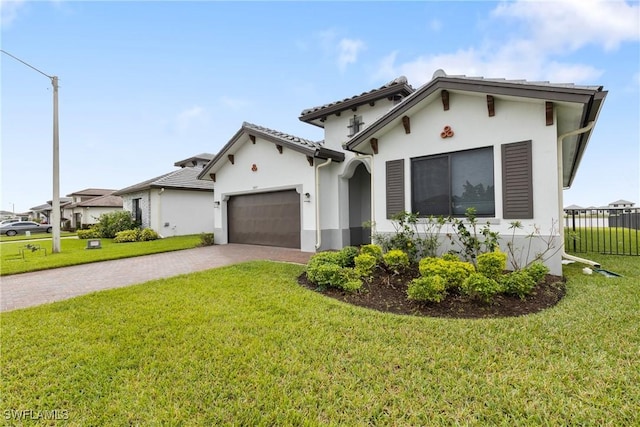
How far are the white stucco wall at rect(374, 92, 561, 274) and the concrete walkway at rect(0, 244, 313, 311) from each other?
438 centimetres

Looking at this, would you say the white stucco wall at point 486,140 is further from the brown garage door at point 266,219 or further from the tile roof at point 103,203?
the tile roof at point 103,203

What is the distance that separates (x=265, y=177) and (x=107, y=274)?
684cm

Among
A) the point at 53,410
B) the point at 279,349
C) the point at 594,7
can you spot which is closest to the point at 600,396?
the point at 279,349

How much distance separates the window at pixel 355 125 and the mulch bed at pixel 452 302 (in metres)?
7.75

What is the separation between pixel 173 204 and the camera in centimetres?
1855

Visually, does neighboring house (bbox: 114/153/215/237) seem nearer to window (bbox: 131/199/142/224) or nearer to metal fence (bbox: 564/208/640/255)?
window (bbox: 131/199/142/224)

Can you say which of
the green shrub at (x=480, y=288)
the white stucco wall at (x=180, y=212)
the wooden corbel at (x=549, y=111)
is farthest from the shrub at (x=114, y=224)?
the wooden corbel at (x=549, y=111)

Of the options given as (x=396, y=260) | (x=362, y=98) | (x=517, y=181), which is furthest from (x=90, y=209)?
(x=517, y=181)

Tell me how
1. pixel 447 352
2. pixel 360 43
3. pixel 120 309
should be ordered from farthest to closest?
pixel 360 43, pixel 120 309, pixel 447 352

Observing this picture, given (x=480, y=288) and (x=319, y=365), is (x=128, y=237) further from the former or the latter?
(x=480, y=288)

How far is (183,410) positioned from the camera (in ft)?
8.41

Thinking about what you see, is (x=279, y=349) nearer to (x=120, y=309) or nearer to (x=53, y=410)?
(x=53, y=410)

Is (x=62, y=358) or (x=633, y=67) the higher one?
(x=633, y=67)

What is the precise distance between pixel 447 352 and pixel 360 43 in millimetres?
12740
